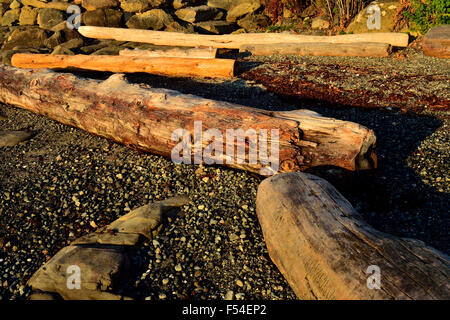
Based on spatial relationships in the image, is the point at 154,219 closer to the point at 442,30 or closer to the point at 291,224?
the point at 291,224

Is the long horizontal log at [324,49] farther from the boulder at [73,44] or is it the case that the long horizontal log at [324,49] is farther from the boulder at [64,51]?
the boulder at [73,44]

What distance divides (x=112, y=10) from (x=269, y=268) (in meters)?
14.5

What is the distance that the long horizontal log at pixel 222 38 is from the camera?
1096 centimetres

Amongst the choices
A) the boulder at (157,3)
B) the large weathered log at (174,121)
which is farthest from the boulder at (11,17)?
the large weathered log at (174,121)

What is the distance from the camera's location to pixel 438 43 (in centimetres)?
977

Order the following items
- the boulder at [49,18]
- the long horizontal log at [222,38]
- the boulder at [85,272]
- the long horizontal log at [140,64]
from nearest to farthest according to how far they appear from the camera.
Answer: the boulder at [85,272]
the long horizontal log at [140,64]
the long horizontal log at [222,38]
the boulder at [49,18]

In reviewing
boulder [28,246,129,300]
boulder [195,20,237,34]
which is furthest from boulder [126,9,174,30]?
boulder [28,246,129,300]

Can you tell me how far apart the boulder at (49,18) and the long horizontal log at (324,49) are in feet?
29.9

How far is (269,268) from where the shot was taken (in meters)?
3.66

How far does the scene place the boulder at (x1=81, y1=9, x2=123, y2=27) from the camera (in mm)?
14703

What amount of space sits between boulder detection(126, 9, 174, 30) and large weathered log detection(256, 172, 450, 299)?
41.2ft

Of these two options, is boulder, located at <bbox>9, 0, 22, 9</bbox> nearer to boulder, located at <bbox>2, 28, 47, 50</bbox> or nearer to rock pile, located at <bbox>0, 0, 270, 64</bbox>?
rock pile, located at <bbox>0, 0, 270, 64</bbox>

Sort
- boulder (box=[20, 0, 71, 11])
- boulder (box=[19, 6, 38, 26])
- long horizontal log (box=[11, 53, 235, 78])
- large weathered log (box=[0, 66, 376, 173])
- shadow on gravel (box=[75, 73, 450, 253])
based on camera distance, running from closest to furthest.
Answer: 1. shadow on gravel (box=[75, 73, 450, 253])
2. large weathered log (box=[0, 66, 376, 173])
3. long horizontal log (box=[11, 53, 235, 78])
4. boulder (box=[20, 0, 71, 11])
5. boulder (box=[19, 6, 38, 26])

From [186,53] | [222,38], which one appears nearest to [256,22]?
[222,38]
